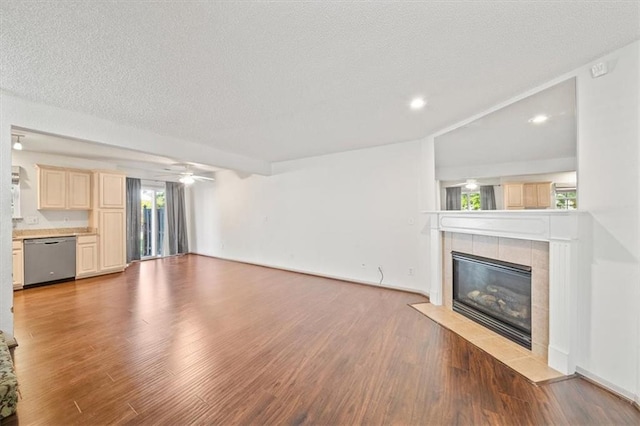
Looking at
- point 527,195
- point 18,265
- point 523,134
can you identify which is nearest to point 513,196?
point 527,195

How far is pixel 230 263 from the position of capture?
7102 mm

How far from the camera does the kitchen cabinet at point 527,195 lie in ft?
8.12

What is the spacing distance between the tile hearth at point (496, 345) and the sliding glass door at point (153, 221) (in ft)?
26.4

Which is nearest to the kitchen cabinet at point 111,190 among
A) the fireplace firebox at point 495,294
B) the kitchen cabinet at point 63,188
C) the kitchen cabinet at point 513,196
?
the kitchen cabinet at point 63,188

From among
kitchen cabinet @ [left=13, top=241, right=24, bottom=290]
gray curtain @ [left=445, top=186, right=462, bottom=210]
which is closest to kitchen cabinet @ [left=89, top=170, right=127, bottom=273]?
kitchen cabinet @ [left=13, top=241, right=24, bottom=290]

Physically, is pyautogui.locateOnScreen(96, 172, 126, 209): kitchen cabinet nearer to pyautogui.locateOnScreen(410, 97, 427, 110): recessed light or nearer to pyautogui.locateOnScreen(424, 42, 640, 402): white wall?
pyautogui.locateOnScreen(410, 97, 427, 110): recessed light

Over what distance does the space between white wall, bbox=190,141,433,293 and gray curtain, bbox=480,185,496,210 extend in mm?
1265

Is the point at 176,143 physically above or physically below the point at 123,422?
above

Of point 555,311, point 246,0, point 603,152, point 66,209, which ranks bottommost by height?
point 555,311

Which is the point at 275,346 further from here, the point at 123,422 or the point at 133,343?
the point at 133,343

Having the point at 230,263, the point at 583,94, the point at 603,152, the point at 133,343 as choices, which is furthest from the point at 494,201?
the point at 230,263

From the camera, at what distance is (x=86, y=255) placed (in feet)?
17.6

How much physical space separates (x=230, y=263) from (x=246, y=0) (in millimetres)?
6628

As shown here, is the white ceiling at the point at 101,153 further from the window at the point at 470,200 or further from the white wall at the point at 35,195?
the window at the point at 470,200
